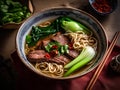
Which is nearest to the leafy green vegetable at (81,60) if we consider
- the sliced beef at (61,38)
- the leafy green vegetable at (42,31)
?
the sliced beef at (61,38)

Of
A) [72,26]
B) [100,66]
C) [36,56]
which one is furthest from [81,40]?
[36,56]

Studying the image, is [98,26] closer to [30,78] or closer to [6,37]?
[30,78]

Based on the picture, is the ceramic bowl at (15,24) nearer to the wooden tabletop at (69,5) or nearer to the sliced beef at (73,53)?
the wooden tabletop at (69,5)

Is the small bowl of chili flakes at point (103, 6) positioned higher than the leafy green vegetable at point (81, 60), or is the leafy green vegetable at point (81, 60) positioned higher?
the small bowl of chili flakes at point (103, 6)

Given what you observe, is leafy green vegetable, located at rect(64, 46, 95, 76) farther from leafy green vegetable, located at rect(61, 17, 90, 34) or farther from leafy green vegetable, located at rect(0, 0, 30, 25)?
leafy green vegetable, located at rect(0, 0, 30, 25)

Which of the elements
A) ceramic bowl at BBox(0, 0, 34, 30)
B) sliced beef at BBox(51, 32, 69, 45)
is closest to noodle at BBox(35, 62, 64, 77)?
sliced beef at BBox(51, 32, 69, 45)

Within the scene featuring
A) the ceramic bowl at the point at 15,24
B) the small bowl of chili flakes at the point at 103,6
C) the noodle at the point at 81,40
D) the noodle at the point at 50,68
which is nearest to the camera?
the noodle at the point at 50,68

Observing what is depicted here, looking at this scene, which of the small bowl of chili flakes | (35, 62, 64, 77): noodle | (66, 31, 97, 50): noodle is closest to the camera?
(35, 62, 64, 77): noodle

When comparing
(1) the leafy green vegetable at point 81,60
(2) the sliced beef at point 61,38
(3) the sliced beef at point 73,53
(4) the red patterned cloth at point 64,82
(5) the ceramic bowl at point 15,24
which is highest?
(5) the ceramic bowl at point 15,24

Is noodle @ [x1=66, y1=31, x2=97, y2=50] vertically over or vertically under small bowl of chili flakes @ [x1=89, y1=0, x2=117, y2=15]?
under
